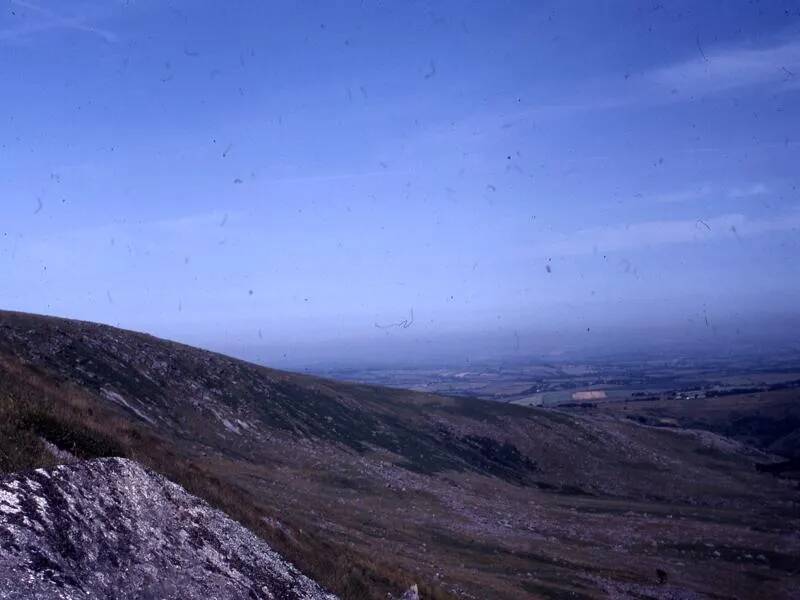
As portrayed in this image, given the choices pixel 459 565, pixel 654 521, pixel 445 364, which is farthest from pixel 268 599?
pixel 445 364

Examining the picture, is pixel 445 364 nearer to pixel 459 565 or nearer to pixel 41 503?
pixel 459 565

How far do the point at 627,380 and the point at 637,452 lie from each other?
76.0m

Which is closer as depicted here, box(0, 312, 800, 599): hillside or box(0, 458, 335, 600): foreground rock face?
box(0, 458, 335, 600): foreground rock face

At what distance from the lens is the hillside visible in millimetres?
18094

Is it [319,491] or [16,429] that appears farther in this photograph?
[319,491]

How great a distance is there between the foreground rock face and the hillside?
945 mm

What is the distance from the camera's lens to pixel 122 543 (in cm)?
1078

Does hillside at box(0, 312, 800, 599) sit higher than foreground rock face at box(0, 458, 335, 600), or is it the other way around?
foreground rock face at box(0, 458, 335, 600)

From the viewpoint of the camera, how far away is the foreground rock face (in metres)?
Result: 9.17

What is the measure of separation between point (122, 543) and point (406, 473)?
35.2 m

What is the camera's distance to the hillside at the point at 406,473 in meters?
18.1

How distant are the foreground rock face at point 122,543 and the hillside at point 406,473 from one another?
3.10 feet

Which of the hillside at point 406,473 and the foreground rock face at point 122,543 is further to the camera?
the hillside at point 406,473

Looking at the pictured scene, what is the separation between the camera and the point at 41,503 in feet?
33.2
